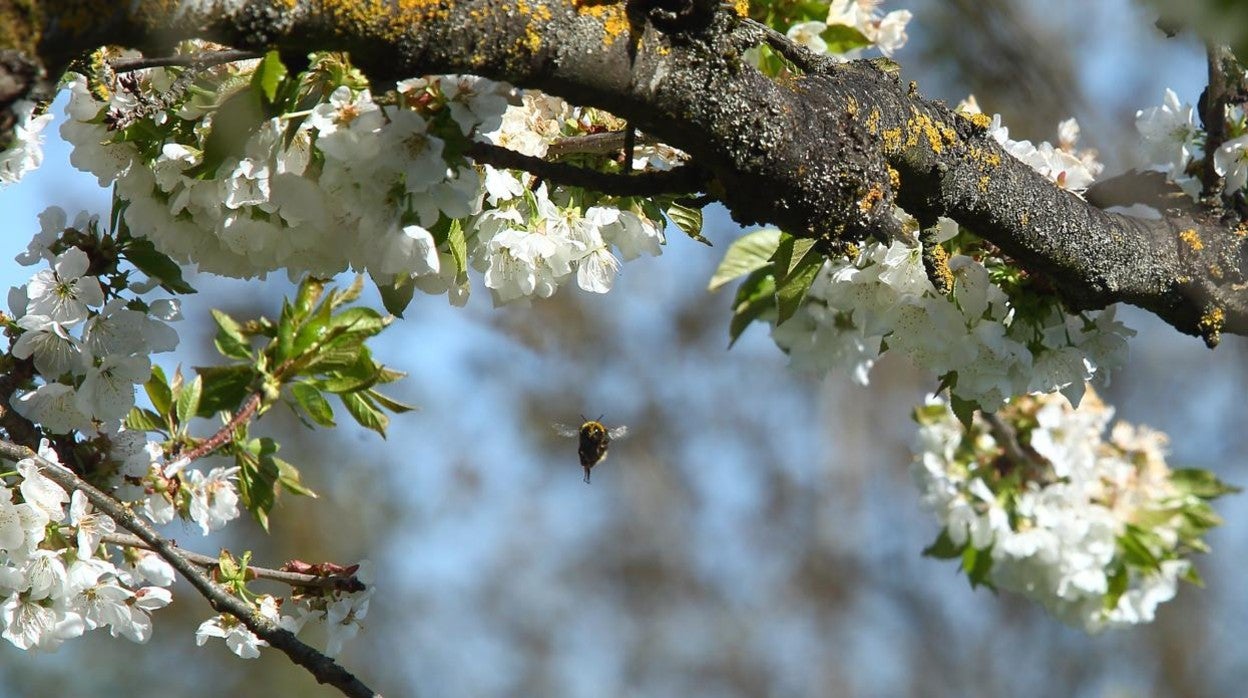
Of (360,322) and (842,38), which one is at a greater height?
(842,38)

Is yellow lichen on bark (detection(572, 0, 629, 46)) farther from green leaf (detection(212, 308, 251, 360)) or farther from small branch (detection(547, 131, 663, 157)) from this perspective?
green leaf (detection(212, 308, 251, 360))

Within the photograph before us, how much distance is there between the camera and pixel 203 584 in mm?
1433

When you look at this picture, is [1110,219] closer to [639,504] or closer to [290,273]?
[290,273]

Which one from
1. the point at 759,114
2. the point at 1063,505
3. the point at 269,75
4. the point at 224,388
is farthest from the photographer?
the point at 1063,505

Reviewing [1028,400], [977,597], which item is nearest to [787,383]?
[977,597]

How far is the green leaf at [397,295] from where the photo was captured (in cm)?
139

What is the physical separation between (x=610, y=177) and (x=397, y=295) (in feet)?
1.04

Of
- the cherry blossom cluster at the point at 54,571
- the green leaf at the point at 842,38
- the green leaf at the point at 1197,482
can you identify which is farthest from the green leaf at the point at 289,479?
the green leaf at the point at 1197,482

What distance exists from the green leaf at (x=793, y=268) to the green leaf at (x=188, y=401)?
0.97m

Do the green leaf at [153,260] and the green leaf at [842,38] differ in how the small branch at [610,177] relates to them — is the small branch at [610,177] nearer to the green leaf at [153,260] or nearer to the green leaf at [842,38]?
the green leaf at [153,260]

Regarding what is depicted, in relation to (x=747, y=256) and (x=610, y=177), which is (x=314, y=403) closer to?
(x=610, y=177)

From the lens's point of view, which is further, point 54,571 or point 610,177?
point 54,571

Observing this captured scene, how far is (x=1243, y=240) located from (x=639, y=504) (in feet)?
27.1

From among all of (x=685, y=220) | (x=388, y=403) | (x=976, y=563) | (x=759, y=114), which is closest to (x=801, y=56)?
(x=759, y=114)
